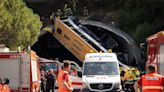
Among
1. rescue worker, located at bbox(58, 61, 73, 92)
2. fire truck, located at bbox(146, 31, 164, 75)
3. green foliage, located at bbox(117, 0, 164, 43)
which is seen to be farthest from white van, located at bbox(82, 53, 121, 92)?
green foliage, located at bbox(117, 0, 164, 43)

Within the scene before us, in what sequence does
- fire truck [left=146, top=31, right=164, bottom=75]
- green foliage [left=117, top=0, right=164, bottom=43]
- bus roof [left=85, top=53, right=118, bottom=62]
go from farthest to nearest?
green foliage [left=117, top=0, right=164, bottom=43], bus roof [left=85, top=53, right=118, bottom=62], fire truck [left=146, top=31, right=164, bottom=75]

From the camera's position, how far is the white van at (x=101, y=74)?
79.4 ft

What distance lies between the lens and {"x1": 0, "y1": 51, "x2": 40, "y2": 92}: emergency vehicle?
1958cm

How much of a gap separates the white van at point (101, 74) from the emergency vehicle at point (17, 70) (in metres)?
4.83

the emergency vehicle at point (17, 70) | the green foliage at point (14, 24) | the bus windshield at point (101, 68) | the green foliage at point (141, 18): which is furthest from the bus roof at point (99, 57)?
the green foliage at point (141, 18)

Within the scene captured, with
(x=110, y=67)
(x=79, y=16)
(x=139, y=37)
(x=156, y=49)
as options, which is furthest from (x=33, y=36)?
(x=79, y=16)

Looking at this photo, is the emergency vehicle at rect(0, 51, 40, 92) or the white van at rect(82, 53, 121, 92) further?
the white van at rect(82, 53, 121, 92)

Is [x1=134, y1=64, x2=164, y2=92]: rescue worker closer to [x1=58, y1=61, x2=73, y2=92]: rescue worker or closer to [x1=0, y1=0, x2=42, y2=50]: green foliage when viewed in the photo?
[x1=58, y1=61, x2=73, y2=92]: rescue worker

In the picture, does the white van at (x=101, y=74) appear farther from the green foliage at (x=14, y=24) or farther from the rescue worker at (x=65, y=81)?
the rescue worker at (x=65, y=81)

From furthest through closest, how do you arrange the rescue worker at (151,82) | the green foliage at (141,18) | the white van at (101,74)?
the green foliage at (141,18) → the white van at (101,74) → the rescue worker at (151,82)

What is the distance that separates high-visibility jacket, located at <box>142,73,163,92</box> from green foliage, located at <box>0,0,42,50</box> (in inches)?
596

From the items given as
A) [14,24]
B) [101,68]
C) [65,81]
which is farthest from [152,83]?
[14,24]

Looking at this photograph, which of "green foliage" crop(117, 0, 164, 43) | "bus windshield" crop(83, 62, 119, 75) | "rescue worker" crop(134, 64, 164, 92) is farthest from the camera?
"green foliage" crop(117, 0, 164, 43)

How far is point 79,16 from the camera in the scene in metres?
52.8
